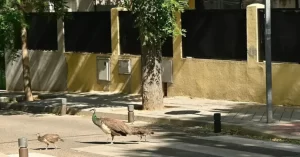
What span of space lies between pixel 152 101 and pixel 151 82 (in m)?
0.51

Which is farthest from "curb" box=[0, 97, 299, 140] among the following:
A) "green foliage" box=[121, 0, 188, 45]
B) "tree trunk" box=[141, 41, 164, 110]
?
"green foliage" box=[121, 0, 188, 45]

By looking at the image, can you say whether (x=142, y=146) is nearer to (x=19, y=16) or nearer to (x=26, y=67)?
(x=19, y=16)

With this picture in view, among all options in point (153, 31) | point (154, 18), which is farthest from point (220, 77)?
point (154, 18)

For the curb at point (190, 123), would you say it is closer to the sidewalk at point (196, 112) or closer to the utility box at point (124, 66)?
the sidewalk at point (196, 112)

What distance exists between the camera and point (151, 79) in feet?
61.6

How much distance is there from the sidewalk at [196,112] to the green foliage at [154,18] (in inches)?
78.5

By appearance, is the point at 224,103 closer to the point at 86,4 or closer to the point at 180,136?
the point at 180,136

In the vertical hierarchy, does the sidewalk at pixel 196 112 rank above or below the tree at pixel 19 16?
below

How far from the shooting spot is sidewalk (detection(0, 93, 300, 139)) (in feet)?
49.3

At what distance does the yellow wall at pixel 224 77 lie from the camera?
18.5 metres

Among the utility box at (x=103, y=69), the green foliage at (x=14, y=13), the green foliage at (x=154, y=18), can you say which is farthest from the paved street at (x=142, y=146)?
the utility box at (x=103, y=69)

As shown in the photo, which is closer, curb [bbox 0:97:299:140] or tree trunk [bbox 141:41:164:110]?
curb [bbox 0:97:299:140]

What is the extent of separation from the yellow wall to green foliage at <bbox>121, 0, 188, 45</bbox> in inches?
94.1

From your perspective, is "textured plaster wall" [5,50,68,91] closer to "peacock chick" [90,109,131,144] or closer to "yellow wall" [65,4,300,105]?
"yellow wall" [65,4,300,105]
